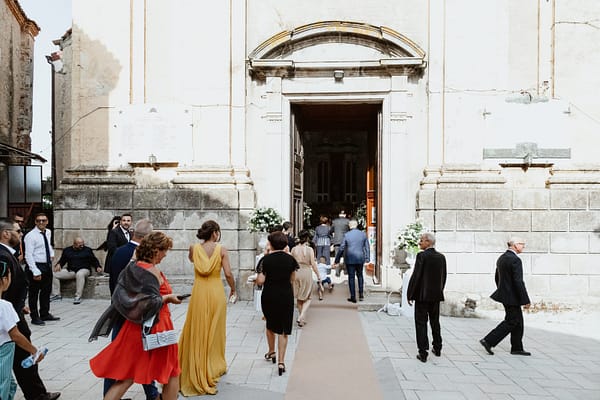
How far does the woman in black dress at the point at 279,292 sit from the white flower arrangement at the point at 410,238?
12.3 ft

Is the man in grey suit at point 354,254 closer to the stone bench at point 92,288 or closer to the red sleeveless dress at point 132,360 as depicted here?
the stone bench at point 92,288

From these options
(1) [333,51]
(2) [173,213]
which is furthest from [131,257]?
(1) [333,51]

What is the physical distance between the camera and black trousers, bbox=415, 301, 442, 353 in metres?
5.60

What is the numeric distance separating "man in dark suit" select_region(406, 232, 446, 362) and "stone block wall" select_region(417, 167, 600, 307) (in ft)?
9.98

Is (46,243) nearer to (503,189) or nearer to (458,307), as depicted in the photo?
(458,307)

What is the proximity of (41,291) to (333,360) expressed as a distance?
4928mm

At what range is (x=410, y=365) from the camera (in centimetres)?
546

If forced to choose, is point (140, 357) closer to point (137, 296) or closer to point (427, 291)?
point (137, 296)

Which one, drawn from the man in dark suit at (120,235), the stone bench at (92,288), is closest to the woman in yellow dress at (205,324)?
the man in dark suit at (120,235)

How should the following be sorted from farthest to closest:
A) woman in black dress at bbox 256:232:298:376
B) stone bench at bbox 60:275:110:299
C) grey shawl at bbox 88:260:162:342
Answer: stone bench at bbox 60:275:110:299, woman in black dress at bbox 256:232:298:376, grey shawl at bbox 88:260:162:342

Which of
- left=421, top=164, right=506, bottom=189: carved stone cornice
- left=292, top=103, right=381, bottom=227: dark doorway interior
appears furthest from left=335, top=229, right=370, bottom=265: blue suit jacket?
left=292, top=103, right=381, bottom=227: dark doorway interior

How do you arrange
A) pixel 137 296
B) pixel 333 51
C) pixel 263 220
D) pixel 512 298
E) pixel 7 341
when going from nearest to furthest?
pixel 7 341
pixel 137 296
pixel 512 298
pixel 263 220
pixel 333 51

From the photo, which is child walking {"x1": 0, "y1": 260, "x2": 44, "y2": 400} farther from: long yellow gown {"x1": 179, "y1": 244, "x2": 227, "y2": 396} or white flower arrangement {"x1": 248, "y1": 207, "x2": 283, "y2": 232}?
white flower arrangement {"x1": 248, "y1": 207, "x2": 283, "y2": 232}

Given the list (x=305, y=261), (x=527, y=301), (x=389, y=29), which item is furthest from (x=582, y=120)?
(x=305, y=261)
